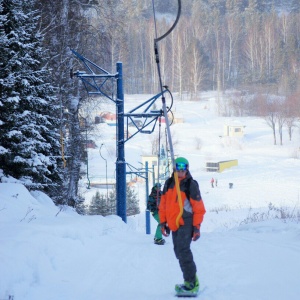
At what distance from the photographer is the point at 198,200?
5.08 metres

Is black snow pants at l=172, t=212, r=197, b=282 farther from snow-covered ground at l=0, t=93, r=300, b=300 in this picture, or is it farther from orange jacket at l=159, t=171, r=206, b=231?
snow-covered ground at l=0, t=93, r=300, b=300

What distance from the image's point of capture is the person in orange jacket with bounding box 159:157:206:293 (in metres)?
5.08

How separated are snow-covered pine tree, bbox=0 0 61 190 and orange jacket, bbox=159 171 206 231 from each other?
5936mm

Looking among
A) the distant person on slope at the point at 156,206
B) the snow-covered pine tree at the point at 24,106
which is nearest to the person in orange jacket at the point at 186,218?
the distant person on slope at the point at 156,206

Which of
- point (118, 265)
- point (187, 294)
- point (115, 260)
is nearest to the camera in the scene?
point (187, 294)

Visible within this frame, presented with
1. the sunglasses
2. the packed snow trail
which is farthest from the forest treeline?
the packed snow trail

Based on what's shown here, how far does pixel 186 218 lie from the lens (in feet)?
16.8

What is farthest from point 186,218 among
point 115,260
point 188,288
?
point 115,260

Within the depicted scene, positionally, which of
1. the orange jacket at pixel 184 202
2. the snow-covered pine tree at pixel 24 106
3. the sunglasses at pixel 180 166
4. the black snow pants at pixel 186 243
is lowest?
the black snow pants at pixel 186 243

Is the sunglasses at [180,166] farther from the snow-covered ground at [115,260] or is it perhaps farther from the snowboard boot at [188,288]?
the snow-covered ground at [115,260]

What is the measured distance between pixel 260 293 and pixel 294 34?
112 metres

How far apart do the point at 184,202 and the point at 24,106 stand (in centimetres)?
756

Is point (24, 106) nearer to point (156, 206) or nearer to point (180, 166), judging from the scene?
point (156, 206)

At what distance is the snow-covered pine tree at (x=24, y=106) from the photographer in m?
10.4
